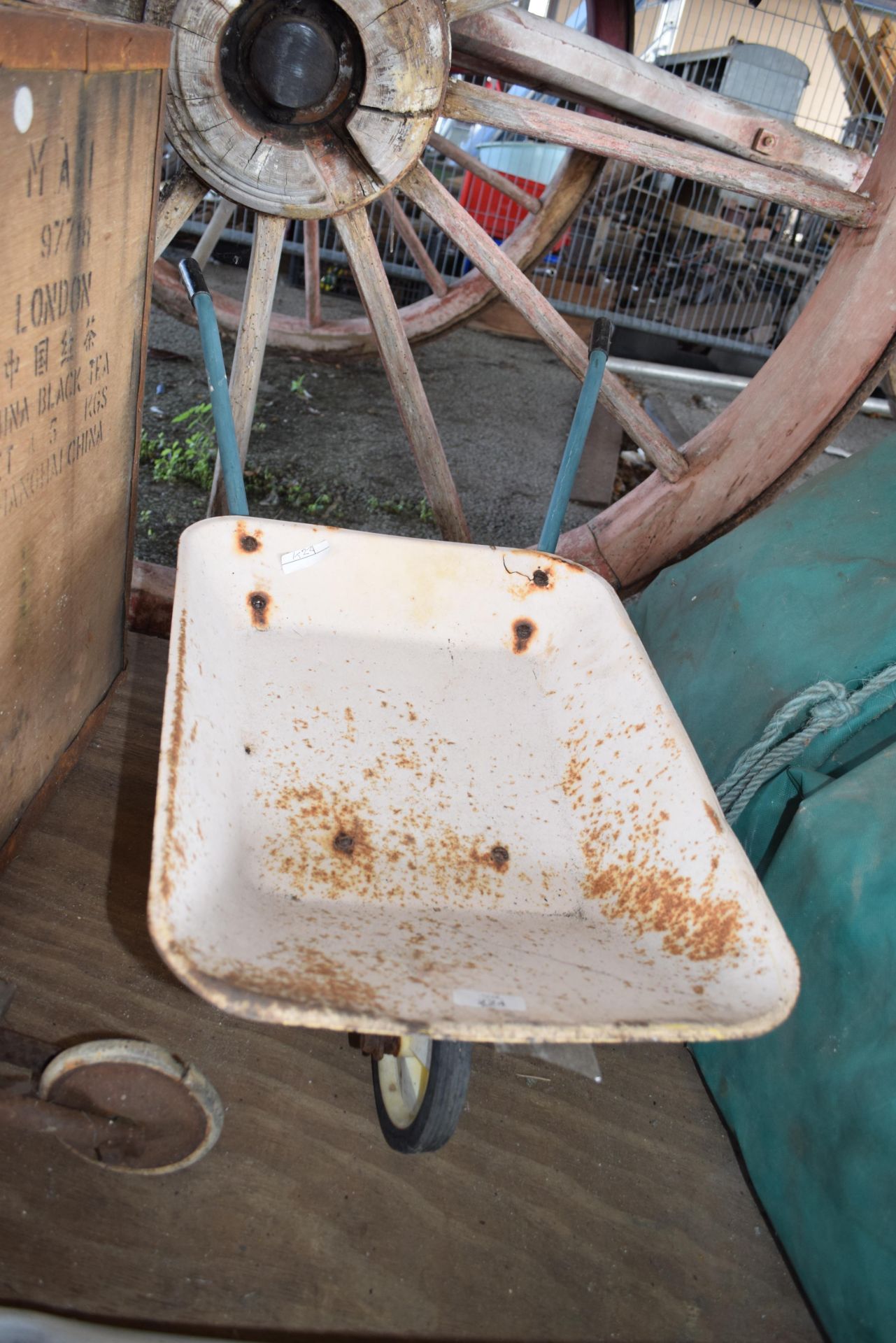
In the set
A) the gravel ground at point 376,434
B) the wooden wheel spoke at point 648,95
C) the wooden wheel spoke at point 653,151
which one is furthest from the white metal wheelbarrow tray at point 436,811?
the gravel ground at point 376,434

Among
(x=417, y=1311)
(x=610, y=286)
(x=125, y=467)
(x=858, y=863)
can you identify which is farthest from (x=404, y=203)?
(x=417, y=1311)

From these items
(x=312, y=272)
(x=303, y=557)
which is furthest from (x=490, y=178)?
(x=303, y=557)

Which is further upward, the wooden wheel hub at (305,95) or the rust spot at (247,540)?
the wooden wheel hub at (305,95)

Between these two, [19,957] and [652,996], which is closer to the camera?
[652,996]

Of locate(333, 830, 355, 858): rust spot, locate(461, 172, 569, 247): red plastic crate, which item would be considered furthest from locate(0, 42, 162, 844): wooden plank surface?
locate(461, 172, 569, 247): red plastic crate

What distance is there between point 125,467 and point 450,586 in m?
0.56

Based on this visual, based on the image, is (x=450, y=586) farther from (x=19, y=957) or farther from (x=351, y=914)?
(x=19, y=957)

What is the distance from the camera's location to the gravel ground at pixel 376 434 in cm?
303

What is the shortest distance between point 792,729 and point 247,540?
2.83 ft

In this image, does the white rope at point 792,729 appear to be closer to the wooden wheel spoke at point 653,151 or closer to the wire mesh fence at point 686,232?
the wooden wheel spoke at point 653,151

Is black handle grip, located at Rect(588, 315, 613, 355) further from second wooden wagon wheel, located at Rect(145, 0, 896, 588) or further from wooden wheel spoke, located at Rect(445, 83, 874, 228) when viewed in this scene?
wooden wheel spoke, located at Rect(445, 83, 874, 228)

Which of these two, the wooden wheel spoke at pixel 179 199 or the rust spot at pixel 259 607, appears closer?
the rust spot at pixel 259 607

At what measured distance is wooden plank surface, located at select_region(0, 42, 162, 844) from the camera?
40.9 inches

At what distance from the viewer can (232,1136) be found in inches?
48.9
